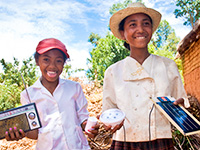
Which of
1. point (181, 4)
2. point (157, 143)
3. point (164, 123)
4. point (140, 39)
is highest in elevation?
point (181, 4)

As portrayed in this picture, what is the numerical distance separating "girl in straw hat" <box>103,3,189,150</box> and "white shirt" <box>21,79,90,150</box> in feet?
1.10


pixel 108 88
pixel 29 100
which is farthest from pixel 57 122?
pixel 108 88

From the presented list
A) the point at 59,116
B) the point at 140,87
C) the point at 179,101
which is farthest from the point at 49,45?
the point at 179,101

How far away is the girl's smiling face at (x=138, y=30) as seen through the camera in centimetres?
184

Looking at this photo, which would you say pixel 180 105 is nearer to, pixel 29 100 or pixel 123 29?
pixel 123 29

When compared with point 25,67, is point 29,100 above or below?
below

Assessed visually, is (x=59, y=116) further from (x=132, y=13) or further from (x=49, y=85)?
(x=132, y=13)

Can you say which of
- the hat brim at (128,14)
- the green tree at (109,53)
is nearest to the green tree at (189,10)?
the green tree at (109,53)

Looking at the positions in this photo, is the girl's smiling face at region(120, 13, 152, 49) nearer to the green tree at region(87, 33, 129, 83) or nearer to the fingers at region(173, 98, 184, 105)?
the fingers at region(173, 98, 184, 105)

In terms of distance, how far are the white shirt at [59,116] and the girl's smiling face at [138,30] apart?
76cm

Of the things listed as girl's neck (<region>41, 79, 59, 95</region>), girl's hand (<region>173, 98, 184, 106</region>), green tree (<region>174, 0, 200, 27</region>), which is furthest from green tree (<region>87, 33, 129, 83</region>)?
girl's hand (<region>173, 98, 184, 106</region>)

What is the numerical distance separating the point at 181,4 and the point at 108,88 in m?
11.3

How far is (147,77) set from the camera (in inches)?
68.4

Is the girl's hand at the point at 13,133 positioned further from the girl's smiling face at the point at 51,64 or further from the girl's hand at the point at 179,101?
the girl's hand at the point at 179,101
